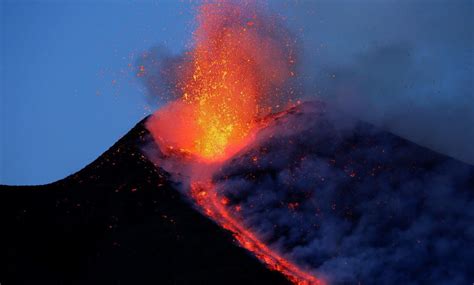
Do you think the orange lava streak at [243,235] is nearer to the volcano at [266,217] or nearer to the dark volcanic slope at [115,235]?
the volcano at [266,217]

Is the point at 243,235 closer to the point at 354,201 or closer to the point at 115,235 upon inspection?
the point at 115,235

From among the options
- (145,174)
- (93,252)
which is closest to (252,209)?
(145,174)

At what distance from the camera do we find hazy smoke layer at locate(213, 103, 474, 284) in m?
19.1

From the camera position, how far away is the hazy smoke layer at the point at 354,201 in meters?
19.1

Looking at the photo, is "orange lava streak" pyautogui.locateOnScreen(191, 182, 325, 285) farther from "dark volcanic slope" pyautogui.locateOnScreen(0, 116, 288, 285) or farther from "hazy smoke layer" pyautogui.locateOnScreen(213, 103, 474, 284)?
"dark volcanic slope" pyautogui.locateOnScreen(0, 116, 288, 285)

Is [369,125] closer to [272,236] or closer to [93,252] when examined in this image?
[272,236]

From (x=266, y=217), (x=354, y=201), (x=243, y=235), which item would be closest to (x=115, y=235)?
(x=243, y=235)

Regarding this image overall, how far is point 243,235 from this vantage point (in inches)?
755

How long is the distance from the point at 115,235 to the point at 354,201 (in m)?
8.04

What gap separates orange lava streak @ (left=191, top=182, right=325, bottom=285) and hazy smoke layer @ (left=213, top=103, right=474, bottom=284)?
1.23 ft

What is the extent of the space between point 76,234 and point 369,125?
39.2 ft

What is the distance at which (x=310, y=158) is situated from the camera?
76.5ft

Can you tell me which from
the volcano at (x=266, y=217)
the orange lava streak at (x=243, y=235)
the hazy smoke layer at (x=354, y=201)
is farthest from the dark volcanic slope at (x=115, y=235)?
the hazy smoke layer at (x=354, y=201)

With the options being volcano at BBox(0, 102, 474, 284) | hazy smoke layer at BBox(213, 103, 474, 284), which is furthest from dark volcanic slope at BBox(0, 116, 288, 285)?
hazy smoke layer at BBox(213, 103, 474, 284)
